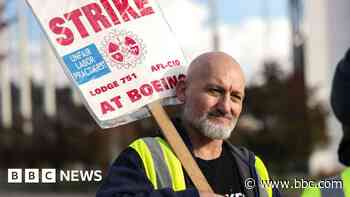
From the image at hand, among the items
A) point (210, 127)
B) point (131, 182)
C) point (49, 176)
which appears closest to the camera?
point (131, 182)

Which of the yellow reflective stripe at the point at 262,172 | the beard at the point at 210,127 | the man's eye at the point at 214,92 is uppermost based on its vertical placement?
→ the man's eye at the point at 214,92

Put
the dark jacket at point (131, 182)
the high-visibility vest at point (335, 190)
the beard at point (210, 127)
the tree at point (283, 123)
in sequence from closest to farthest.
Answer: the high-visibility vest at point (335, 190) < the dark jacket at point (131, 182) < the beard at point (210, 127) < the tree at point (283, 123)

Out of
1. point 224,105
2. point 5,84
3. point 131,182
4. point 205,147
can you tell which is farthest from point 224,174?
point 5,84

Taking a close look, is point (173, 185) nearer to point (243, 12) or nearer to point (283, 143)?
point (283, 143)

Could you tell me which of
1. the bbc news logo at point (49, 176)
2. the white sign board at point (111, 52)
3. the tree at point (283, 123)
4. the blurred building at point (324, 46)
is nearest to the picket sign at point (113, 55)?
the white sign board at point (111, 52)

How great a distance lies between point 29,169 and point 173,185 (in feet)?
1.98

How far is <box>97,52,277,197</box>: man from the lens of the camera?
1.82m

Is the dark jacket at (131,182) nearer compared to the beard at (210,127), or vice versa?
the dark jacket at (131,182)

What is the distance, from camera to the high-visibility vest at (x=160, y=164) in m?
1.82

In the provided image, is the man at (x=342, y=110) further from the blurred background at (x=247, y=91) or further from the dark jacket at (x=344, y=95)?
the blurred background at (x=247, y=91)

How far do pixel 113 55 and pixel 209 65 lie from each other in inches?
11.8

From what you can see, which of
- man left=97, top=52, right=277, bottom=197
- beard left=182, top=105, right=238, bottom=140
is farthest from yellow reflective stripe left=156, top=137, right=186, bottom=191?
beard left=182, top=105, right=238, bottom=140

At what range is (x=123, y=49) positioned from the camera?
1.97 metres

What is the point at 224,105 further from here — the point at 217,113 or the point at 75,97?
the point at 75,97
